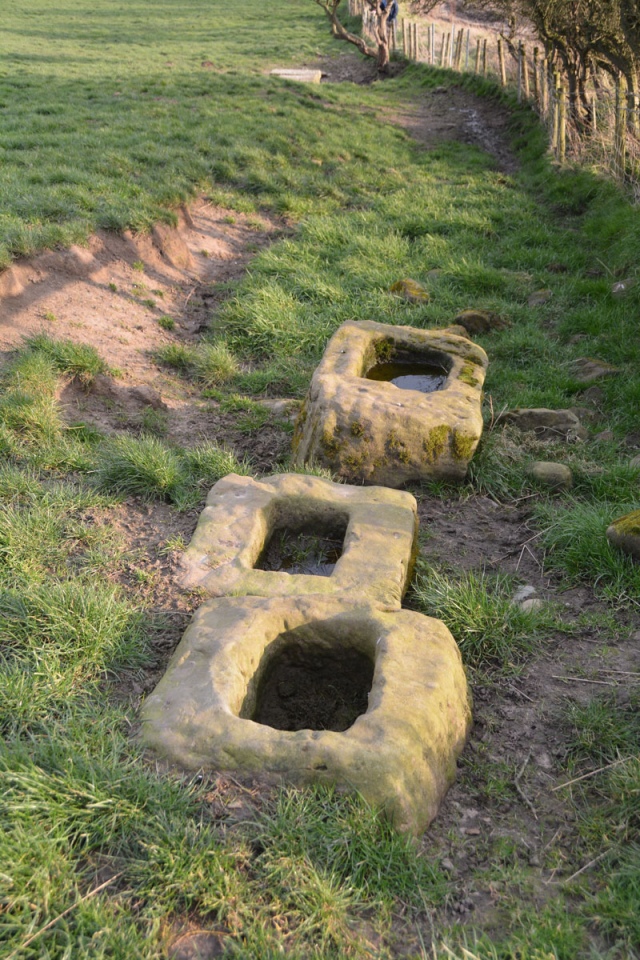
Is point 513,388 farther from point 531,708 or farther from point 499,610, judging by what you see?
point 531,708

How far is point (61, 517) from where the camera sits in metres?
4.26

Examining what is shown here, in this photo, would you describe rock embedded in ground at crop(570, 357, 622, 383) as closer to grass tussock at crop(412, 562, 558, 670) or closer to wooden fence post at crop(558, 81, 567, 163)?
grass tussock at crop(412, 562, 558, 670)

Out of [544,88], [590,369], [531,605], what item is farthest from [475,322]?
[544,88]

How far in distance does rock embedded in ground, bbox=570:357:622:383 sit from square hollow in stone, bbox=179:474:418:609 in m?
3.13

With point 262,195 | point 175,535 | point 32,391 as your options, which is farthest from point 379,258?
point 175,535

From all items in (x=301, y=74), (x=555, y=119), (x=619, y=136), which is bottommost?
(x=301, y=74)

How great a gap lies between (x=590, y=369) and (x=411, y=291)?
2.28 metres

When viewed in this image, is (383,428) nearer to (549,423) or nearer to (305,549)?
(305,549)

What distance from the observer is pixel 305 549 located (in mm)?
4277

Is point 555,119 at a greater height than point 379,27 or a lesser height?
lesser

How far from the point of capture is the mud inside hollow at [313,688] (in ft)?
10.6

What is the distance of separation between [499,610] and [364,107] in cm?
1693

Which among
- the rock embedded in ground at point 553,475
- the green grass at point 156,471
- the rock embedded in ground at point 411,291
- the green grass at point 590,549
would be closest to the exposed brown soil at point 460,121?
the rock embedded in ground at point 411,291

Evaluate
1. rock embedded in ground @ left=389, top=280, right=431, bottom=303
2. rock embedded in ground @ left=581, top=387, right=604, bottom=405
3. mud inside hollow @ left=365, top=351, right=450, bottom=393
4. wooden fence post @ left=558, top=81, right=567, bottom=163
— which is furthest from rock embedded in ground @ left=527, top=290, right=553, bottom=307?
wooden fence post @ left=558, top=81, right=567, bottom=163
